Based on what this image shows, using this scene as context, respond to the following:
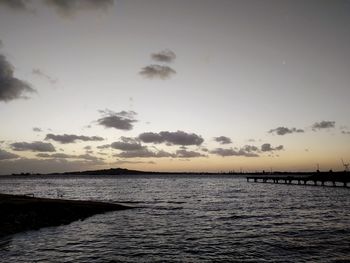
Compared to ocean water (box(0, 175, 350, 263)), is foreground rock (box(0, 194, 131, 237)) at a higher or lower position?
higher

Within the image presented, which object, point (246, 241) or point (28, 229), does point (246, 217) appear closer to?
point (246, 241)

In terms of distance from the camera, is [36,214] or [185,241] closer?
[185,241]

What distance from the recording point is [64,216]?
34938mm

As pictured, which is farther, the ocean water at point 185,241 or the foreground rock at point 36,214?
the foreground rock at point 36,214

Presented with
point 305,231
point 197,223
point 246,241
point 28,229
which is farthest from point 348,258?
point 28,229

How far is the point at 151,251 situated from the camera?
2256cm

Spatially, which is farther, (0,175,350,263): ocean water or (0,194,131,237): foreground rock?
(0,194,131,237): foreground rock

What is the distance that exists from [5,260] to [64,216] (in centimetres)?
1542

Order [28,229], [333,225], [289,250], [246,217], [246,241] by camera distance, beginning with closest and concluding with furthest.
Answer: [289,250]
[246,241]
[28,229]
[333,225]
[246,217]

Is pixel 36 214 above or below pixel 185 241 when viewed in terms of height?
above

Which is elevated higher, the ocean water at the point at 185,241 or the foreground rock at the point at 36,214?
the foreground rock at the point at 36,214

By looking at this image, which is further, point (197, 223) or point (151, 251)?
point (197, 223)

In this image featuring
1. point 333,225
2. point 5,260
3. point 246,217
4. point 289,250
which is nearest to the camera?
point 5,260

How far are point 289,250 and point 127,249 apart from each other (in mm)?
10881
